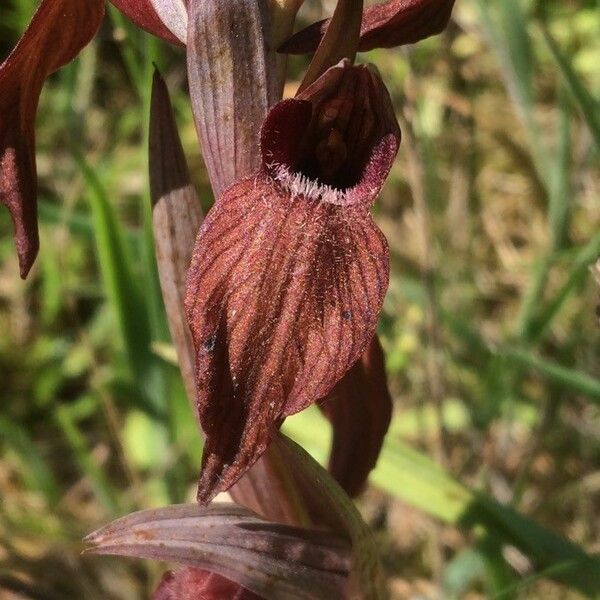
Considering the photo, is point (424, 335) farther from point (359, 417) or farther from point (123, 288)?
point (359, 417)

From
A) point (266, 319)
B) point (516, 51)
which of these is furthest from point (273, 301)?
point (516, 51)

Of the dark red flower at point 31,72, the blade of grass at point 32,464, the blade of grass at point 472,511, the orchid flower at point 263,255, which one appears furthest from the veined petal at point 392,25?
the blade of grass at point 32,464

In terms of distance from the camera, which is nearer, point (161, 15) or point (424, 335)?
point (161, 15)

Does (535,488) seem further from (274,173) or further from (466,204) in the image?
(274,173)

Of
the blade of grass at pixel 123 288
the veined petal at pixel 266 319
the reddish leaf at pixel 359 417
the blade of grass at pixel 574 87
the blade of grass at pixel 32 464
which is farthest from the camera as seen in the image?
the blade of grass at pixel 32 464

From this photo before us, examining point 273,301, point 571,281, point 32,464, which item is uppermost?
point 273,301

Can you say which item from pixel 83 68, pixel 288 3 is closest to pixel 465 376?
pixel 83 68

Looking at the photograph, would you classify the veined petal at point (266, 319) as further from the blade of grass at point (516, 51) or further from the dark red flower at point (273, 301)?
the blade of grass at point (516, 51)
